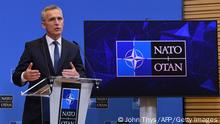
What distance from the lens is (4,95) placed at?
5.28 meters

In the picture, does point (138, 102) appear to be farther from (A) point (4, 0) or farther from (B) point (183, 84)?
(A) point (4, 0)

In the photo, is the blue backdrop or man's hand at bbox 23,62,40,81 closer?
man's hand at bbox 23,62,40,81

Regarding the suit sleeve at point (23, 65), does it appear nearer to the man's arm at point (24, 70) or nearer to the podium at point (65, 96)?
the man's arm at point (24, 70)

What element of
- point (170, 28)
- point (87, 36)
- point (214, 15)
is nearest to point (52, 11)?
point (87, 36)

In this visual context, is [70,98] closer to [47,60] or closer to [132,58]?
[47,60]

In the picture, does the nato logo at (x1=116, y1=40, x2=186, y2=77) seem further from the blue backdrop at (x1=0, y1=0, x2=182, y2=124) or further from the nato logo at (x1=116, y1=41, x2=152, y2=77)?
the blue backdrop at (x1=0, y1=0, x2=182, y2=124)

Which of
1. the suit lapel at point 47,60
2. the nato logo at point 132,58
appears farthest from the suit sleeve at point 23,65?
the nato logo at point 132,58

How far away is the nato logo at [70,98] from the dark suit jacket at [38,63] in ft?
0.80

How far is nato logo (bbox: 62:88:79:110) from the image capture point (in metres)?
2.54

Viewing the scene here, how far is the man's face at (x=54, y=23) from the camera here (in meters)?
2.78

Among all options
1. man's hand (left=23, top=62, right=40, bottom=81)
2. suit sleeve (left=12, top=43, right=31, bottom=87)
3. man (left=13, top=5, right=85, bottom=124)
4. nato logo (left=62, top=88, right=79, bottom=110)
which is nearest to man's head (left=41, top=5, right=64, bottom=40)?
man (left=13, top=5, right=85, bottom=124)

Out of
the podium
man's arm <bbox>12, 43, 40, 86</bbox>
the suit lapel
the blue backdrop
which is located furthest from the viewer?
the blue backdrop

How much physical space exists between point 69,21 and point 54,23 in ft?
9.14

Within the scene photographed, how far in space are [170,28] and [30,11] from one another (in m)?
1.75
